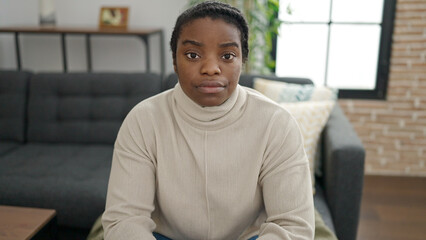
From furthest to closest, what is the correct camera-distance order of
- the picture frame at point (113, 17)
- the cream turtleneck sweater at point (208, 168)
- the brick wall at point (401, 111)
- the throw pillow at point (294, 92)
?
the picture frame at point (113, 17) < the brick wall at point (401, 111) < the throw pillow at point (294, 92) < the cream turtleneck sweater at point (208, 168)

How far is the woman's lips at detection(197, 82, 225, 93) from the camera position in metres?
0.97

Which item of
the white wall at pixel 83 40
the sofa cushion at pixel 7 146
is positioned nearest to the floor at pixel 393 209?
the white wall at pixel 83 40

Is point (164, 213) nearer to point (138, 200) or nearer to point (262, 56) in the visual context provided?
point (138, 200)

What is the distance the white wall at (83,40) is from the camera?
10.0 ft

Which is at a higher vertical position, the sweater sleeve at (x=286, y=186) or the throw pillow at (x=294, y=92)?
the throw pillow at (x=294, y=92)

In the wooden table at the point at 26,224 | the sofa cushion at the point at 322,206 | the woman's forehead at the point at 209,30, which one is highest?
the woman's forehead at the point at 209,30

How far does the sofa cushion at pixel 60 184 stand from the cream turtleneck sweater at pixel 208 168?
684 millimetres

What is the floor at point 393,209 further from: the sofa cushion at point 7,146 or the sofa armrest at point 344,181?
the sofa cushion at point 7,146

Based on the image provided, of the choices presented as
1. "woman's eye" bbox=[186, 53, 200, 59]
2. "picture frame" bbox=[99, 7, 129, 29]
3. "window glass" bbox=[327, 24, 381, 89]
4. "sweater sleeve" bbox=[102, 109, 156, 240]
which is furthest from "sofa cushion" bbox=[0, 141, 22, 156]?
"window glass" bbox=[327, 24, 381, 89]

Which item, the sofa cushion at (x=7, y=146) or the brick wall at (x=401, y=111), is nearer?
the sofa cushion at (x=7, y=146)

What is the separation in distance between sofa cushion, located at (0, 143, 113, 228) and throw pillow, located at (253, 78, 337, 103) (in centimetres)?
85

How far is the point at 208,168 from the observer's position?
107 cm

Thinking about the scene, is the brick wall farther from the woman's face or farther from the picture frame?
the woman's face

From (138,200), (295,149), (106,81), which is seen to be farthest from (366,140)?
(138,200)
